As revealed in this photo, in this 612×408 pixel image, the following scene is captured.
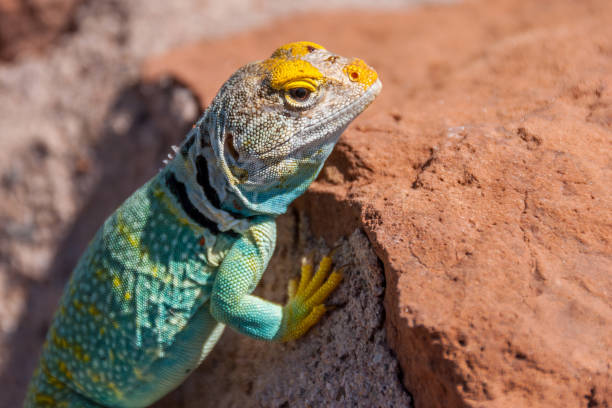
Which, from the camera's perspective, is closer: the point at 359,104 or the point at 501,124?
the point at 359,104

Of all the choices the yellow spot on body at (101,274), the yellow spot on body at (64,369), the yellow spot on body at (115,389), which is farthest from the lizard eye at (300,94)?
the yellow spot on body at (64,369)

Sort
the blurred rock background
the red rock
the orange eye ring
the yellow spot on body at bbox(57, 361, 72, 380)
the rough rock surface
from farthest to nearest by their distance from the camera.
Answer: the red rock → the yellow spot on body at bbox(57, 361, 72, 380) → the orange eye ring → the blurred rock background → the rough rock surface

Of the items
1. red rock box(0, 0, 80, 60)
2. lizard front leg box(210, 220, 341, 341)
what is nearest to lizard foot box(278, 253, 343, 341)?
lizard front leg box(210, 220, 341, 341)

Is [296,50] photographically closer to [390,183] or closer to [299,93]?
[299,93]

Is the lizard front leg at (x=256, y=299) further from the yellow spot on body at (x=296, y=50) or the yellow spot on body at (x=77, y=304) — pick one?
the yellow spot on body at (x=296, y=50)

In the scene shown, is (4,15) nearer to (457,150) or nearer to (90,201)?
(90,201)

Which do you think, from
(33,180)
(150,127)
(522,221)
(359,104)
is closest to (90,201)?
(33,180)

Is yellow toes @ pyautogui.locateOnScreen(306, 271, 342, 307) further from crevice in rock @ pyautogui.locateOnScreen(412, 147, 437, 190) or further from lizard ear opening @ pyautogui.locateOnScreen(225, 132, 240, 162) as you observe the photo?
lizard ear opening @ pyautogui.locateOnScreen(225, 132, 240, 162)
